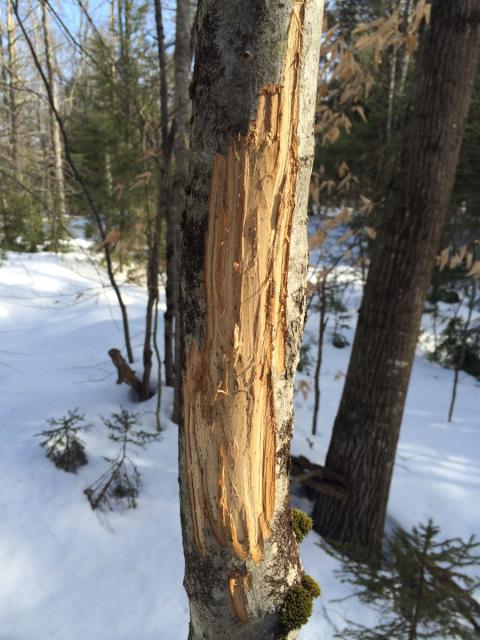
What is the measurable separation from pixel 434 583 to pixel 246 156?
2078 mm

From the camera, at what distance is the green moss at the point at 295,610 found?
0.90 metres

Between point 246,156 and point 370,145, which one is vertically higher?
point 370,145

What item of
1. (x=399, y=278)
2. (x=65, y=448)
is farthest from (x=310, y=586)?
(x=65, y=448)

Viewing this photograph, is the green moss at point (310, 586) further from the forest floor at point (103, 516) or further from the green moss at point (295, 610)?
the forest floor at point (103, 516)

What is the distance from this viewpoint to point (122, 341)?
5633 mm

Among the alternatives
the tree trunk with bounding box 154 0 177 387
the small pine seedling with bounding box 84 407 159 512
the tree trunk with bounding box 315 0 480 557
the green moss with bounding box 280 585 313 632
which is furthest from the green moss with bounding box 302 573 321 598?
the tree trunk with bounding box 154 0 177 387

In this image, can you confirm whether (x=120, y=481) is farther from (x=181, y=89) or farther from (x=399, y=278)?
(x=181, y=89)

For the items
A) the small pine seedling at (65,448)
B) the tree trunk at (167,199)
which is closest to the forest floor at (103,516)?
the small pine seedling at (65,448)

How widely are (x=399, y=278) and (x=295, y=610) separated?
6.68 ft

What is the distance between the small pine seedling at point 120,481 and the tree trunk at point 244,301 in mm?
2034

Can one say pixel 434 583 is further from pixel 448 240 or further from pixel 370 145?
pixel 370 145

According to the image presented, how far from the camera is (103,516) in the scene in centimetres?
266

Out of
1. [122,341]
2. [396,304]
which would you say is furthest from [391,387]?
[122,341]

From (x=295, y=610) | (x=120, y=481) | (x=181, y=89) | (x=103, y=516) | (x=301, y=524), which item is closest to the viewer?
(x=295, y=610)
